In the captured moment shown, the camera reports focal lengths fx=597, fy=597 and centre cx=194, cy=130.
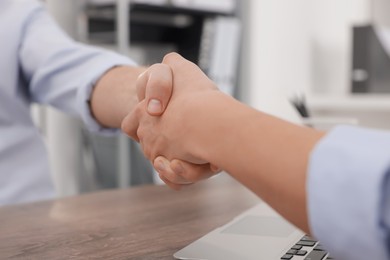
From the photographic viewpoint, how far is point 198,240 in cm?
66

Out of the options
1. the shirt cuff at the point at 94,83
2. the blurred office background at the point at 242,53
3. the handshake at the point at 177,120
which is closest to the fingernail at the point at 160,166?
the handshake at the point at 177,120

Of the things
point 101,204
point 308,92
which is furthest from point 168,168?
point 308,92

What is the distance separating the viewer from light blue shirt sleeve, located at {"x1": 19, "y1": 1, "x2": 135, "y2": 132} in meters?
1.03

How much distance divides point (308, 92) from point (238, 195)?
5.66 feet

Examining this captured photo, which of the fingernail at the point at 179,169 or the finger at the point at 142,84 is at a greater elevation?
the finger at the point at 142,84

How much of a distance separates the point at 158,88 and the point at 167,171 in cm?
9

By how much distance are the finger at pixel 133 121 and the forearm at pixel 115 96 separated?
0.37 ft

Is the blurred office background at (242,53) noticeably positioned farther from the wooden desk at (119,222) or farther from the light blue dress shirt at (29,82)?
the light blue dress shirt at (29,82)

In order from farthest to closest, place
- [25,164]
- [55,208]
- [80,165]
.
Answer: [80,165], [25,164], [55,208]

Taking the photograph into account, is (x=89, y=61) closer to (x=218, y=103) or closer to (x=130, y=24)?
(x=218, y=103)

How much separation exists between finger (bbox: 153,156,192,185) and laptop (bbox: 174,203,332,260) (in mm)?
70

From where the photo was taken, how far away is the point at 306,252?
578 mm

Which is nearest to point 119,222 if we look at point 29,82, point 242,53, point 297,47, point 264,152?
point 264,152

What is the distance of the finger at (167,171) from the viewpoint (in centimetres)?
66
